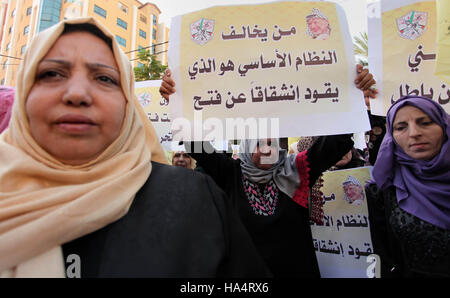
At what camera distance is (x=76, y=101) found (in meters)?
0.85

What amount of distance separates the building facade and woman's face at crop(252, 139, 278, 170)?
23.8 m

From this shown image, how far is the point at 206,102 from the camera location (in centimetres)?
173

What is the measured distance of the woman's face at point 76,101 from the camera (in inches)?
33.4

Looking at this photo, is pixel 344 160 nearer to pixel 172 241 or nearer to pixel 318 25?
pixel 318 25

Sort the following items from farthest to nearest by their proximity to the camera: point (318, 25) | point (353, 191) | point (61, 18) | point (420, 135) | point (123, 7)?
point (123, 7) → point (61, 18) → point (353, 191) → point (318, 25) → point (420, 135)

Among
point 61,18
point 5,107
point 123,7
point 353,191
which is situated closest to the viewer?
point 5,107

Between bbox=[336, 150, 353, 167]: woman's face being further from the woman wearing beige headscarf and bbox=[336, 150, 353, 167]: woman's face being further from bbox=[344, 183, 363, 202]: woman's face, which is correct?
the woman wearing beige headscarf

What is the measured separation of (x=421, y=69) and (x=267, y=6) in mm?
1055

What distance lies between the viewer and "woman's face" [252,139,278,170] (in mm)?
1988

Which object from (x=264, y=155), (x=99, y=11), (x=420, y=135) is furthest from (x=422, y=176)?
(x=99, y=11)

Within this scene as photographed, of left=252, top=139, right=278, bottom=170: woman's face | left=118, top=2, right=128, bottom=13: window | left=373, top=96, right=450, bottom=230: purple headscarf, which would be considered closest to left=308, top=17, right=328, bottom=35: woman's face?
left=373, top=96, right=450, bottom=230: purple headscarf

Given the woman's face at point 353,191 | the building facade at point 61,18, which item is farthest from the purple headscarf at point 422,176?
the building facade at point 61,18

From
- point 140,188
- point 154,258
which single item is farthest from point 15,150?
point 154,258

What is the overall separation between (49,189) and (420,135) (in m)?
1.83
